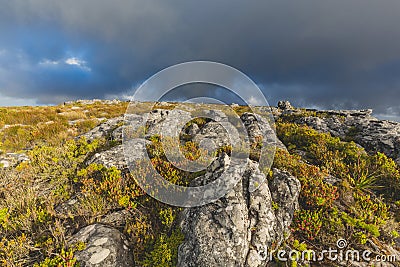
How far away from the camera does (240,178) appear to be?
504 centimetres

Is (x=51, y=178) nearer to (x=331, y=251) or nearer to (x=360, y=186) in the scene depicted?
(x=331, y=251)

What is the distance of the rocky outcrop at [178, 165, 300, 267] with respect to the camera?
4.04 metres

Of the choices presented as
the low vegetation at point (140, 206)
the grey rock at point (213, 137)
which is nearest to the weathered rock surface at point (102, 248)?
the low vegetation at point (140, 206)

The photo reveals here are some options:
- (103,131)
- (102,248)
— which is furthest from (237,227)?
(103,131)

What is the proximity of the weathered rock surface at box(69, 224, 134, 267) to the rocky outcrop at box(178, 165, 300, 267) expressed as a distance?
1271mm

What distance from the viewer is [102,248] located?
163 inches

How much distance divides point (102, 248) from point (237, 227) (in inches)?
116

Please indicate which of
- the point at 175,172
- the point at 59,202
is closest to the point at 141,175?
the point at 175,172

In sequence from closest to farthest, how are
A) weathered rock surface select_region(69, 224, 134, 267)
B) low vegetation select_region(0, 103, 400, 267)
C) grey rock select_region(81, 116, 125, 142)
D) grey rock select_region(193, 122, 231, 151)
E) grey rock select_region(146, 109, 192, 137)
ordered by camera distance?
weathered rock surface select_region(69, 224, 134, 267) → low vegetation select_region(0, 103, 400, 267) → grey rock select_region(193, 122, 231, 151) → grey rock select_region(146, 109, 192, 137) → grey rock select_region(81, 116, 125, 142)

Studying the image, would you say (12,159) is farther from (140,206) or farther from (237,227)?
(237,227)

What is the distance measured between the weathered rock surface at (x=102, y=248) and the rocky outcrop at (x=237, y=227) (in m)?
1.27

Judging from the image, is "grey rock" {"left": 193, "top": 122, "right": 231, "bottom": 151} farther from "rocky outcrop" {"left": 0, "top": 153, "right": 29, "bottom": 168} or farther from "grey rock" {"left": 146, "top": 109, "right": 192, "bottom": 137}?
"rocky outcrop" {"left": 0, "top": 153, "right": 29, "bottom": 168}

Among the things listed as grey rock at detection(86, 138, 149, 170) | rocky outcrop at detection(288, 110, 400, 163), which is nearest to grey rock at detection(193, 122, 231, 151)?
grey rock at detection(86, 138, 149, 170)

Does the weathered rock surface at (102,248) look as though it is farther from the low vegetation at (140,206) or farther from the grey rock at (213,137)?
the grey rock at (213,137)
